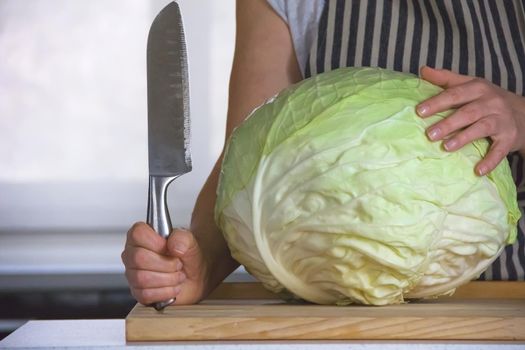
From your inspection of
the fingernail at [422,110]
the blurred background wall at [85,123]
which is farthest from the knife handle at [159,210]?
the blurred background wall at [85,123]

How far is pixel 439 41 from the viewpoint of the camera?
1491 millimetres

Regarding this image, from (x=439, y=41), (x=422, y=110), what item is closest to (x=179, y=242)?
(x=422, y=110)

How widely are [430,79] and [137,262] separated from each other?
1.48 feet

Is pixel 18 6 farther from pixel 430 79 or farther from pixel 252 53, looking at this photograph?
pixel 430 79

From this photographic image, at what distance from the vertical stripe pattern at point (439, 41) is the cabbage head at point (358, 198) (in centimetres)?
31

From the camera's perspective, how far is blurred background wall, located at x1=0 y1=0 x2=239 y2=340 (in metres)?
3.43

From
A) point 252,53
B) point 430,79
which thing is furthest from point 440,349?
point 252,53

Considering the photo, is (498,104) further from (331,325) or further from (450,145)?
(331,325)

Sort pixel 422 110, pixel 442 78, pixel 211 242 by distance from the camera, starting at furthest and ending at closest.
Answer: pixel 211 242 < pixel 442 78 < pixel 422 110

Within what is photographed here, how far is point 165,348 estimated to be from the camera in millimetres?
996

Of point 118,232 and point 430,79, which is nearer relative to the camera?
point 430,79

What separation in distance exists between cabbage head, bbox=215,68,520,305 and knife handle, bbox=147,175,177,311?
7 cm

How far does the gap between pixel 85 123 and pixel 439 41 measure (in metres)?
2.19

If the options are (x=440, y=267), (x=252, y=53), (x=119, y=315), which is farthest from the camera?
(x=119, y=315)
